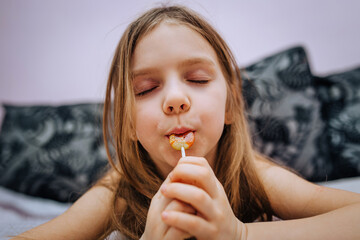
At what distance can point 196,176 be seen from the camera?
0.41 m

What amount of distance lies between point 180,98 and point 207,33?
286 mm

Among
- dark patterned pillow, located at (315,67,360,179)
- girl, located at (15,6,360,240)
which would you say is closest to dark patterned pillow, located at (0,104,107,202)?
girl, located at (15,6,360,240)

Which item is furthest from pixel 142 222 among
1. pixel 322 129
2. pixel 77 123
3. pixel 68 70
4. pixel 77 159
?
pixel 68 70

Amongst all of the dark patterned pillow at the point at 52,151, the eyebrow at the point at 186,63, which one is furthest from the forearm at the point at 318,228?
the dark patterned pillow at the point at 52,151

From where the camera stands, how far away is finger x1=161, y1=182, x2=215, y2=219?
0.40 metres

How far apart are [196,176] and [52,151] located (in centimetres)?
102

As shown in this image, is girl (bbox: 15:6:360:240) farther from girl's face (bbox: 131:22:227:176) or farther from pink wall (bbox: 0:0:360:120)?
pink wall (bbox: 0:0:360:120)

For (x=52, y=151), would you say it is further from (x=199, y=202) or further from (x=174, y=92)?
(x=199, y=202)

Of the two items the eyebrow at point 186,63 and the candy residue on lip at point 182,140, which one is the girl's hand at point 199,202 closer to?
the candy residue on lip at point 182,140

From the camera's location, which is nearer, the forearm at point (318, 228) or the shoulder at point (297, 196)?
the forearm at point (318, 228)

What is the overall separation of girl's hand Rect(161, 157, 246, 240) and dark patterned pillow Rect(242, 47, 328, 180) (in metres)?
0.70

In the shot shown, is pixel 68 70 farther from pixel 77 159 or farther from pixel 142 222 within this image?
pixel 142 222

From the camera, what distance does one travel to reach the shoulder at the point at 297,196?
58cm

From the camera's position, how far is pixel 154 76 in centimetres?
60
